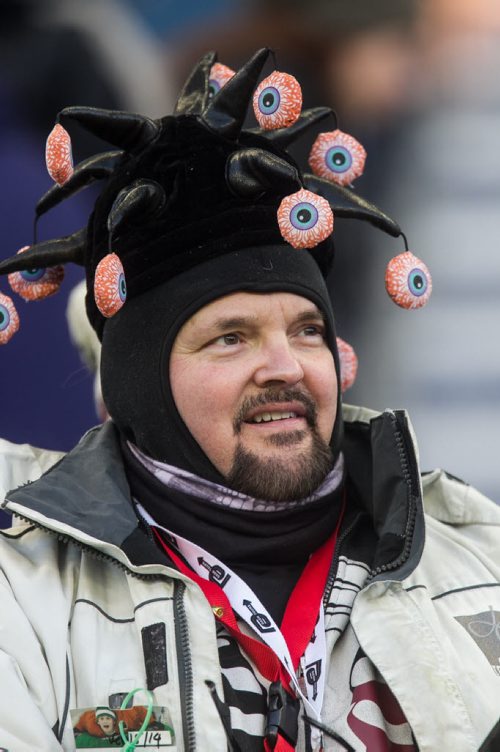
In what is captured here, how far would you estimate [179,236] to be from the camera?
250 centimetres

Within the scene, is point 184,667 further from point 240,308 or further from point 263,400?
point 240,308

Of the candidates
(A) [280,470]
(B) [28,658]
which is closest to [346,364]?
(A) [280,470]

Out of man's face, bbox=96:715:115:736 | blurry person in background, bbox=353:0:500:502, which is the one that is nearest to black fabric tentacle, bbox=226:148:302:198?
man's face, bbox=96:715:115:736

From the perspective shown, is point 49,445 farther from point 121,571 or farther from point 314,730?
point 314,730

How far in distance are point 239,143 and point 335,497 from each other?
2.62 ft

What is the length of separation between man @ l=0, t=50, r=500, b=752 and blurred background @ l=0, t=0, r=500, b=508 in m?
1.30

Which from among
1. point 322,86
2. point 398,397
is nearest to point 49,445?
point 398,397

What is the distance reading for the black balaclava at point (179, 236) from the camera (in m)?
2.48

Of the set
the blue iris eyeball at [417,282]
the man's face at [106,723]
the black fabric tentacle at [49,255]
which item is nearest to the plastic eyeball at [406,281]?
the blue iris eyeball at [417,282]

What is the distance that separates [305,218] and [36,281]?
2.37ft

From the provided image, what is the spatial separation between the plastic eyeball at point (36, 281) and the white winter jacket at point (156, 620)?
0.44m

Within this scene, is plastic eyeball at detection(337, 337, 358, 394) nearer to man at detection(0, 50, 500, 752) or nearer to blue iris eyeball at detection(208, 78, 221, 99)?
man at detection(0, 50, 500, 752)

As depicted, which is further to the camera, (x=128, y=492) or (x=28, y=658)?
(x=128, y=492)

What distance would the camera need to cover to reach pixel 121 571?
2.32m
